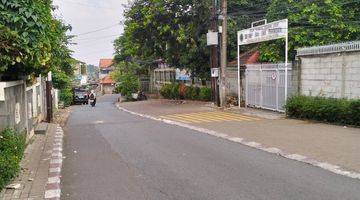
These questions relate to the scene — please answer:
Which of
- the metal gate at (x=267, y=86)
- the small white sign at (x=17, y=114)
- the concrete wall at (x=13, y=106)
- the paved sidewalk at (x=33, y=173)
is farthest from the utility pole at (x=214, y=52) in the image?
the small white sign at (x=17, y=114)

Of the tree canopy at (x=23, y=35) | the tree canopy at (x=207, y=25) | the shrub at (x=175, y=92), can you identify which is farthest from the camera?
the shrub at (x=175, y=92)

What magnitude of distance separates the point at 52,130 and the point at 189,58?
16.4 metres

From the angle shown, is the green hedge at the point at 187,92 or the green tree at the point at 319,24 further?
→ the green hedge at the point at 187,92

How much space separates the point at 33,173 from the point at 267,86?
52.8 ft

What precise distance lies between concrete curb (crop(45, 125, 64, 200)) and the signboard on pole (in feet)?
36.0

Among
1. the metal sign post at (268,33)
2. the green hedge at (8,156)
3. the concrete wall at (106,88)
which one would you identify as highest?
the metal sign post at (268,33)

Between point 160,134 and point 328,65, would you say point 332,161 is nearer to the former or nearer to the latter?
point 160,134

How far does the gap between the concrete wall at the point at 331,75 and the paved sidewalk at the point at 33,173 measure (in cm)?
1016

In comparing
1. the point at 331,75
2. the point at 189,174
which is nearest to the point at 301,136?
the point at 331,75

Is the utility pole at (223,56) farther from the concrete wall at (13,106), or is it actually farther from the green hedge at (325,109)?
the concrete wall at (13,106)

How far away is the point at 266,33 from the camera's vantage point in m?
22.4

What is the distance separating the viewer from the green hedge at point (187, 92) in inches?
1372

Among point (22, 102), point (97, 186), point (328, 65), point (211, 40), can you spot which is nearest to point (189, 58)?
point (211, 40)

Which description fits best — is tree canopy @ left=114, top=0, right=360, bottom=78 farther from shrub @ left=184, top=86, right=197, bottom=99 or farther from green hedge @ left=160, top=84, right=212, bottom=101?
shrub @ left=184, top=86, right=197, bottom=99
